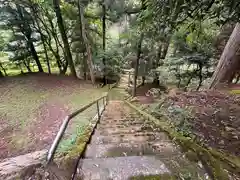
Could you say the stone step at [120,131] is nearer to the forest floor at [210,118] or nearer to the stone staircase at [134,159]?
the stone staircase at [134,159]

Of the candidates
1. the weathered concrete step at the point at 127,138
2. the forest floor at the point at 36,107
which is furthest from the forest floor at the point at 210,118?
the forest floor at the point at 36,107

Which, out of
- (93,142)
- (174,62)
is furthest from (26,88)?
(93,142)

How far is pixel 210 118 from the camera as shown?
12.8 feet

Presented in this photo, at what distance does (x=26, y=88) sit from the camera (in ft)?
35.0

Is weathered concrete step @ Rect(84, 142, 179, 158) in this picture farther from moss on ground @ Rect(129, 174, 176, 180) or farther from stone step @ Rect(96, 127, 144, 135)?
stone step @ Rect(96, 127, 144, 135)

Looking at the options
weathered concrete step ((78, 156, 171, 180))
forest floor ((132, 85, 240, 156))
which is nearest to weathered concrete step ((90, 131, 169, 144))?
forest floor ((132, 85, 240, 156))

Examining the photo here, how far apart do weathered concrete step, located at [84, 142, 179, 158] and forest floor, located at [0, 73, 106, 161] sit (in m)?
3.21

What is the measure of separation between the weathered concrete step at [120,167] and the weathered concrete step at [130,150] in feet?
0.69

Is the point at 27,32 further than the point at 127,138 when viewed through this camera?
Yes

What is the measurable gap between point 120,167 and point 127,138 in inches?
41.5

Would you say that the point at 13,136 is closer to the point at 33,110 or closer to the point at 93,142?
the point at 33,110

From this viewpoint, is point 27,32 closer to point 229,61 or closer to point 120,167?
point 229,61

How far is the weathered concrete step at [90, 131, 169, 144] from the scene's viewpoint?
2933mm

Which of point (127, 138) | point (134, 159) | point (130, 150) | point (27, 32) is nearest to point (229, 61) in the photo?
point (127, 138)
